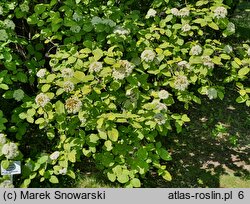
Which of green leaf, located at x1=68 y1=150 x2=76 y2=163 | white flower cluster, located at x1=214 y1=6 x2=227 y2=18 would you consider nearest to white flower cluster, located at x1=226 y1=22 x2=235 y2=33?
white flower cluster, located at x1=214 y1=6 x2=227 y2=18

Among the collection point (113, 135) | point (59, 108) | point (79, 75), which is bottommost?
point (113, 135)

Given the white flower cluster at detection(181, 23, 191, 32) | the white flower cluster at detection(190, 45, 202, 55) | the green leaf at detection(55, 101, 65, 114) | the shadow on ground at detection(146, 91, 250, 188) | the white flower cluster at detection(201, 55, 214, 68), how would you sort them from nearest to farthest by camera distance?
the green leaf at detection(55, 101, 65, 114)
the white flower cluster at detection(201, 55, 214, 68)
the white flower cluster at detection(190, 45, 202, 55)
the white flower cluster at detection(181, 23, 191, 32)
the shadow on ground at detection(146, 91, 250, 188)

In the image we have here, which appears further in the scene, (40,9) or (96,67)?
(40,9)

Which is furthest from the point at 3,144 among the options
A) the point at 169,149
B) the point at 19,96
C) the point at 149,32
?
the point at 169,149

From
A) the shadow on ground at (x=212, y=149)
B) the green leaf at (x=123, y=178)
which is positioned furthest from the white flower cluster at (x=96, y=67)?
the shadow on ground at (x=212, y=149)

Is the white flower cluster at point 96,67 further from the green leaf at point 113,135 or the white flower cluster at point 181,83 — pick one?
the white flower cluster at point 181,83

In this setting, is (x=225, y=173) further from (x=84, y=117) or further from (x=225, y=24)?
(x=84, y=117)

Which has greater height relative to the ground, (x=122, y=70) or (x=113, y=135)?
(x=122, y=70)

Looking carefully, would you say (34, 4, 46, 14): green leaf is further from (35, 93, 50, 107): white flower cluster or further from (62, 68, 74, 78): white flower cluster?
(35, 93, 50, 107): white flower cluster

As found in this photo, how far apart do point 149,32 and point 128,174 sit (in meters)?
1.39

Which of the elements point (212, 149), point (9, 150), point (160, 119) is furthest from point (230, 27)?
point (9, 150)

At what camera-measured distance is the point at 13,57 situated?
359 centimetres

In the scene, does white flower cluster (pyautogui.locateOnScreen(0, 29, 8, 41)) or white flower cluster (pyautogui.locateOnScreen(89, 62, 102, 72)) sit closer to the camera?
white flower cluster (pyautogui.locateOnScreen(89, 62, 102, 72))

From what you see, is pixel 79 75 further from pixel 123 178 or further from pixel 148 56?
pixel 123 178
